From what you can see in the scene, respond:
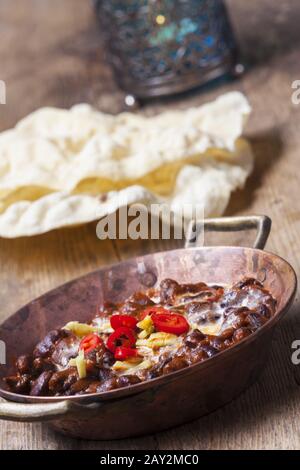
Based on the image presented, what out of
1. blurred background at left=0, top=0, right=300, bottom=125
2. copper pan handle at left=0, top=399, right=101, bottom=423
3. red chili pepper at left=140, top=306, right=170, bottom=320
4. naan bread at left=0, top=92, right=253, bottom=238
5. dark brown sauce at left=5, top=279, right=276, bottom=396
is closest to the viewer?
copper pan handle at left=0, top=399, right=101, bottom=423

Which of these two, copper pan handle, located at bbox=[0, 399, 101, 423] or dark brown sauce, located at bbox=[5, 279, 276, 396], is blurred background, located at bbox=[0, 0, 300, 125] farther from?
copper pan handle, located at bbox=[0, 399, 101, 423]

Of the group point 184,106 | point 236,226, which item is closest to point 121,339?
point 236,226

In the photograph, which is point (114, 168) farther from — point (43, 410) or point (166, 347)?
point (43, 410)

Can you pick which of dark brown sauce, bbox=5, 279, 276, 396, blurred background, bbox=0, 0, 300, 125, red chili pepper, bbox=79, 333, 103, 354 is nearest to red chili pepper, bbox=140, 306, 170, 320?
dark brown sauce, bbox=5, 279, 276, 396

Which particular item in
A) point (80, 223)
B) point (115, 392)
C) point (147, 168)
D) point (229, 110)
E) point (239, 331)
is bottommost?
point (115, 392)

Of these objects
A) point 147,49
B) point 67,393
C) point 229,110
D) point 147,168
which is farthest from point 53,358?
point 147,49
